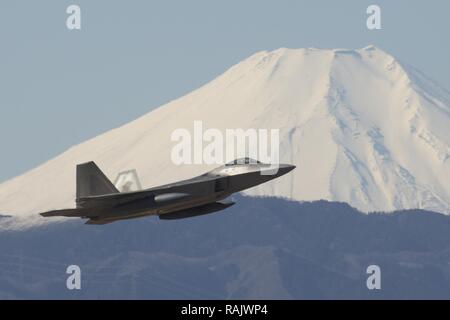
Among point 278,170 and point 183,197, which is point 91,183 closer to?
point 183,197

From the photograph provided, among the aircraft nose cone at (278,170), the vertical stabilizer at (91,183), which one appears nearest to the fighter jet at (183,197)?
the aircraft nose cone at (278,170)

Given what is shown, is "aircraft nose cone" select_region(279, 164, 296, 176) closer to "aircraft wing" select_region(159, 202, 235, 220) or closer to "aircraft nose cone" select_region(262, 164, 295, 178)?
"aircraft nose cone" select_region(262, 164, 295, 178)

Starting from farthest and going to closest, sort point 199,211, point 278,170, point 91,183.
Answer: point 91,183
point 199,211
point 278,170

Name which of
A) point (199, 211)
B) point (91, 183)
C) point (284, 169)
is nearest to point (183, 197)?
point (199, 211)

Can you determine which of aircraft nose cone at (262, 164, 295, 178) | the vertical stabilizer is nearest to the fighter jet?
aircraft nose cone at (262, 164, 295, 178)

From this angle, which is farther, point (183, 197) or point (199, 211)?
point (199, 211)

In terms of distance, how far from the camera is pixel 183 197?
9281 centimetres

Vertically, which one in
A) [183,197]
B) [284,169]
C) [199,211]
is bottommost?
[199,211]

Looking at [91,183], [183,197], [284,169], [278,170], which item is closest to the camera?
[183,197]

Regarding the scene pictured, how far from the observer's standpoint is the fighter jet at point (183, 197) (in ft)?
307

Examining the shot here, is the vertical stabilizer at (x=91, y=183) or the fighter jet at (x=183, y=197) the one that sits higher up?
the vertical stabilizer at (x=91, y=183)

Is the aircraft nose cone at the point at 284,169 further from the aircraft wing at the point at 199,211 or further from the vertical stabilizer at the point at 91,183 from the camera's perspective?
the vertical stabilizer at the point at 91,183
